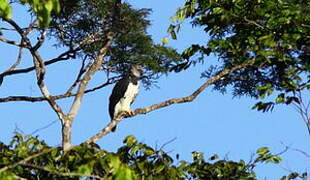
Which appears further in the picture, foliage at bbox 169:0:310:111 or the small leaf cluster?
foliage at bbox 169:0:310:111

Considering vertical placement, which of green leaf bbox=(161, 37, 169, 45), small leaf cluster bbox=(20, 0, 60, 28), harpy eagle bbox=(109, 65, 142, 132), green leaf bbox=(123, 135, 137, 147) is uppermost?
harpy eagle bbox=(109, 65, 142, 132)

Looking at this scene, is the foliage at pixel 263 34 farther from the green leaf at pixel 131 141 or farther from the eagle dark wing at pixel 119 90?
the eagle dark wing at pixel 119 90

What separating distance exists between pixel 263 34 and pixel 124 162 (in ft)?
9.66

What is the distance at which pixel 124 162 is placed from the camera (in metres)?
7.60

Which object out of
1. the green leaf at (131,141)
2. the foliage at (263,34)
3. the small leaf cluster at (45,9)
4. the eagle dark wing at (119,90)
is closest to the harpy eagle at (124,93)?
the eagle dark wing at (119,90)

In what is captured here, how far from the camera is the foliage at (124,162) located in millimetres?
6980

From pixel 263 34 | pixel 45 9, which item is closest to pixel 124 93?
pixel 263 34

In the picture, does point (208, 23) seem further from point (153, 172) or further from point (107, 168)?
point (107, 168)

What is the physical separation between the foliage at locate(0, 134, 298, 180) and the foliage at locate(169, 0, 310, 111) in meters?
0.98

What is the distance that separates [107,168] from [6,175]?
5.76 feet

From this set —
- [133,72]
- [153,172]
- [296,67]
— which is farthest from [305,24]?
[133,72]

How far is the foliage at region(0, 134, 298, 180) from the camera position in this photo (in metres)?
6.98

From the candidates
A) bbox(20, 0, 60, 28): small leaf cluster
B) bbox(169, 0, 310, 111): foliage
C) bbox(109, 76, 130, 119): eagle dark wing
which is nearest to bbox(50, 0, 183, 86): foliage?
bbox(109, 76, 130, 119): eagle dark wing

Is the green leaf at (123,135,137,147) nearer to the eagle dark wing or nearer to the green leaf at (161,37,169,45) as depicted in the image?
the green leaf at (161,37,169,45)
